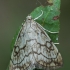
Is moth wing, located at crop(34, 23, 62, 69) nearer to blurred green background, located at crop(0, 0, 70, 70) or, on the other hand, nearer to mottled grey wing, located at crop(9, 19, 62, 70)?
mottled grey wing, located at crop(9, 19, 62, 70)

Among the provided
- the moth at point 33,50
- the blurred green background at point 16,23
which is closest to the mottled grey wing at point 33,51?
the moth at point 33,50

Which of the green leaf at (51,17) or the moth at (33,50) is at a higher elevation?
the green leaf at (51,17)

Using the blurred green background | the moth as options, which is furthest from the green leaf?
the blurred green background

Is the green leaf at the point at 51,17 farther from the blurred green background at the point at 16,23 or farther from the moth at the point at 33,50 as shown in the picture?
the blurred green background at the point at 16,23

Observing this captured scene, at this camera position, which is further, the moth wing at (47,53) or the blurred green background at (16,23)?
the blurred green background at (16,23)

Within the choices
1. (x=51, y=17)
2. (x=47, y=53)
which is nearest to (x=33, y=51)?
(x=47, y=53)

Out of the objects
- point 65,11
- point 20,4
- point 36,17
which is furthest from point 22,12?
point 36,17

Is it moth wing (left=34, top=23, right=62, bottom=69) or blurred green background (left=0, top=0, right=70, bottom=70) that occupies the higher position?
blurred green background (left=0, top=0, right=70, bottom=70)

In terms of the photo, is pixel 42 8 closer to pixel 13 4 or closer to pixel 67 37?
pixel 67 37
